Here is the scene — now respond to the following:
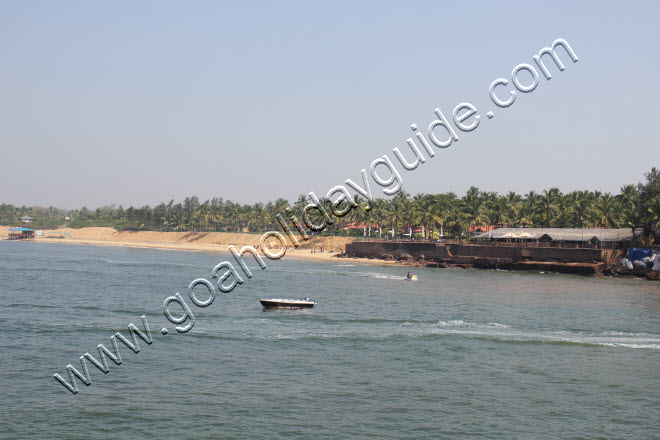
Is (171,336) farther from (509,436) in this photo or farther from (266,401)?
(509,436)

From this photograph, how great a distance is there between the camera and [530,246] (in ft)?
375

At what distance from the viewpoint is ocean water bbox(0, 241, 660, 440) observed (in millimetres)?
28328

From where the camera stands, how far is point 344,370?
37.2 metres

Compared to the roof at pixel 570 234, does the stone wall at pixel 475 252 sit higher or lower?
lower

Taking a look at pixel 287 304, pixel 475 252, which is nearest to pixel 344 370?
pixel 287 304

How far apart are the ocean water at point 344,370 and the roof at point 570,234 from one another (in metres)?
41.5

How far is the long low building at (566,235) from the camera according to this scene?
358 feet

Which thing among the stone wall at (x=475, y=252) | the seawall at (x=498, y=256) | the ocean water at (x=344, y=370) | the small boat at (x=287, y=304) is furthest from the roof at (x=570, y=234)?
the small boat at (x=287, y=304)

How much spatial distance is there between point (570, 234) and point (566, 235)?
0.98 m

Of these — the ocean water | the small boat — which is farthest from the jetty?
the small boat

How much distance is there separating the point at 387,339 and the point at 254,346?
10469 millimetres

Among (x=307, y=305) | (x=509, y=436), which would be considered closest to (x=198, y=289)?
(x=307, y=305)

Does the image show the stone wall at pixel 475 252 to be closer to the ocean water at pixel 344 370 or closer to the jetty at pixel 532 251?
the jetty at pixel 532 251

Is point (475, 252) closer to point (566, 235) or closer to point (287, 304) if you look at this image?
point (566, 235)
